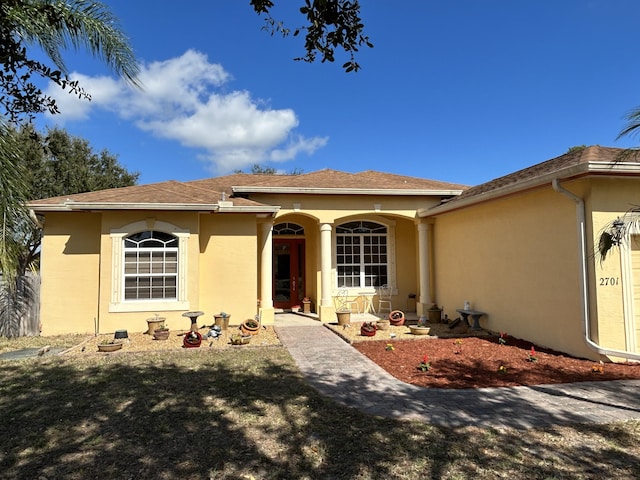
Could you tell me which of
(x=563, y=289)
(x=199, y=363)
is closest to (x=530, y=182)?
(x=563, y=289)

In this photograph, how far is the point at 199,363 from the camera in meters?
7.32

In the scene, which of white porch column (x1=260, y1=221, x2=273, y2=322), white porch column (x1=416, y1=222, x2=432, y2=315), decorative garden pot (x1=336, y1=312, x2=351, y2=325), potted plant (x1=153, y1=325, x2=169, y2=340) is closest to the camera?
potted plant (x1=153, y1=325, x2=169, y2=340)

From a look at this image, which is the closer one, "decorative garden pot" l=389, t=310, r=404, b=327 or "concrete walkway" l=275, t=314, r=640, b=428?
"concrete walkway" l=275, t=314, r=640, b=428

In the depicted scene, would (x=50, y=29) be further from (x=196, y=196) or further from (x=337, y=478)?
(x=196, y=196)

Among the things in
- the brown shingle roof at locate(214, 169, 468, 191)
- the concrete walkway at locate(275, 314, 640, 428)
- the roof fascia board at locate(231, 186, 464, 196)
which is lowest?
the concrete walkway at locate(275, 314, 640, 428)

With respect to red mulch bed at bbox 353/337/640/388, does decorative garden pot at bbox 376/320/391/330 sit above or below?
above

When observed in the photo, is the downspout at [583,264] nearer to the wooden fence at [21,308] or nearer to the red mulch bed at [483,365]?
the red mulch bed at [483,365]

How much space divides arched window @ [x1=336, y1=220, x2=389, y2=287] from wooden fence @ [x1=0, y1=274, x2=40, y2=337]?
9.21 m

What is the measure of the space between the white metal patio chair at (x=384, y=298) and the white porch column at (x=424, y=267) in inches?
52.4

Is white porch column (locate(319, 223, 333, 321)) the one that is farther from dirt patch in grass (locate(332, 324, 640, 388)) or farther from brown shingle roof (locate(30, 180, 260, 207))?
dirt patch in grass (locate(332, 324, 640, 388))

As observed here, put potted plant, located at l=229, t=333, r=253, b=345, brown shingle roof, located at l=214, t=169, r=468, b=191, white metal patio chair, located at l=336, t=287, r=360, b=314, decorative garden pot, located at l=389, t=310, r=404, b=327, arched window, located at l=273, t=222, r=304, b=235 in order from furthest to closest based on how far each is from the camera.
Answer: arched window, located at l=273, t=222, r=304, b=235
white metal patio chair, located at l=336, t=287, r=360, b=314
brown shingle roof, located at l=214, t=169, r=468, b=191
decorative garden pot, located at l=389, t=310, r=404, b=327
potted plant, located at l=229, t=333, r=253, b=345

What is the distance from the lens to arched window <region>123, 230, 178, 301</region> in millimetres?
10516

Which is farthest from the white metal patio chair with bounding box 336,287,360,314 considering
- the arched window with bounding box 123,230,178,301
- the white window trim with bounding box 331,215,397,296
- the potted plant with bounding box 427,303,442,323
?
the arched window with bounding box 123,230,178,301

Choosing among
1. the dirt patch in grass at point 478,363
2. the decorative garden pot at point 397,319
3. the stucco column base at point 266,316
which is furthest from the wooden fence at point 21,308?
the decorative garden pot at point 397,319
